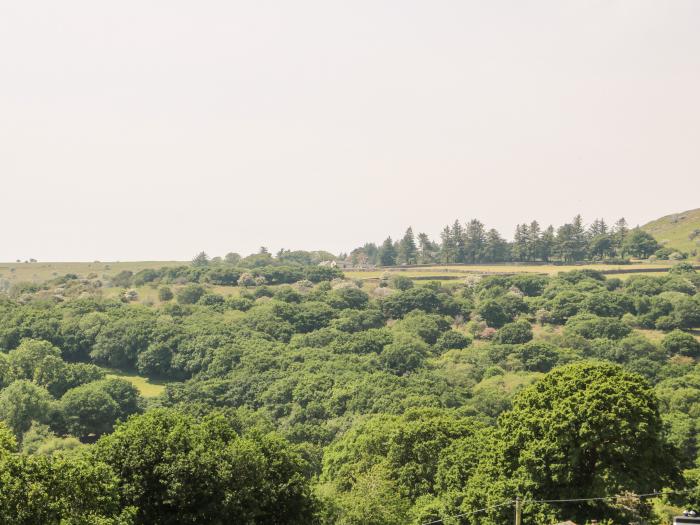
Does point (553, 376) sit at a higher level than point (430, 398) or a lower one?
higher

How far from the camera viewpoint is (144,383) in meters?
130

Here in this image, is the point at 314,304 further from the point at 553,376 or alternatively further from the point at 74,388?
the point at 553,376

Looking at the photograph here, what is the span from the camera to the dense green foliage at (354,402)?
4034 centimetres

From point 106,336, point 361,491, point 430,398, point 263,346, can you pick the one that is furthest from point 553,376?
point 106,336

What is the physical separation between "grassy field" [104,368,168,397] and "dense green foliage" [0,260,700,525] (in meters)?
2.76

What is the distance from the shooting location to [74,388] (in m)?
109

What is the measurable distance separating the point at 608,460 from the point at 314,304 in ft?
393

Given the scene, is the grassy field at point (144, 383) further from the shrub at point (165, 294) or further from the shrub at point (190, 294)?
the shrub at point (165, 294)

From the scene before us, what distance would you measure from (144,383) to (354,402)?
4820 cm

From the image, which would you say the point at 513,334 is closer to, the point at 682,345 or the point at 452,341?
the point at 452,341

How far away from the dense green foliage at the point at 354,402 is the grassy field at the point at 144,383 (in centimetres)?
276

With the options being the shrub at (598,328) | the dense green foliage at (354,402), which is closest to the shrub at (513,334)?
the dense green foliage at (354,402)

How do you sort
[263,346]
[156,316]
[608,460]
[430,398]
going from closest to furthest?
[608,460], [430,398], [263,346], [156,316]

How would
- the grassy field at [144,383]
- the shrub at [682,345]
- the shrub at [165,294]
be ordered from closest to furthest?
the shrub at [682,345]
the grassy field at [144,383]
the shrub at [165,294]
